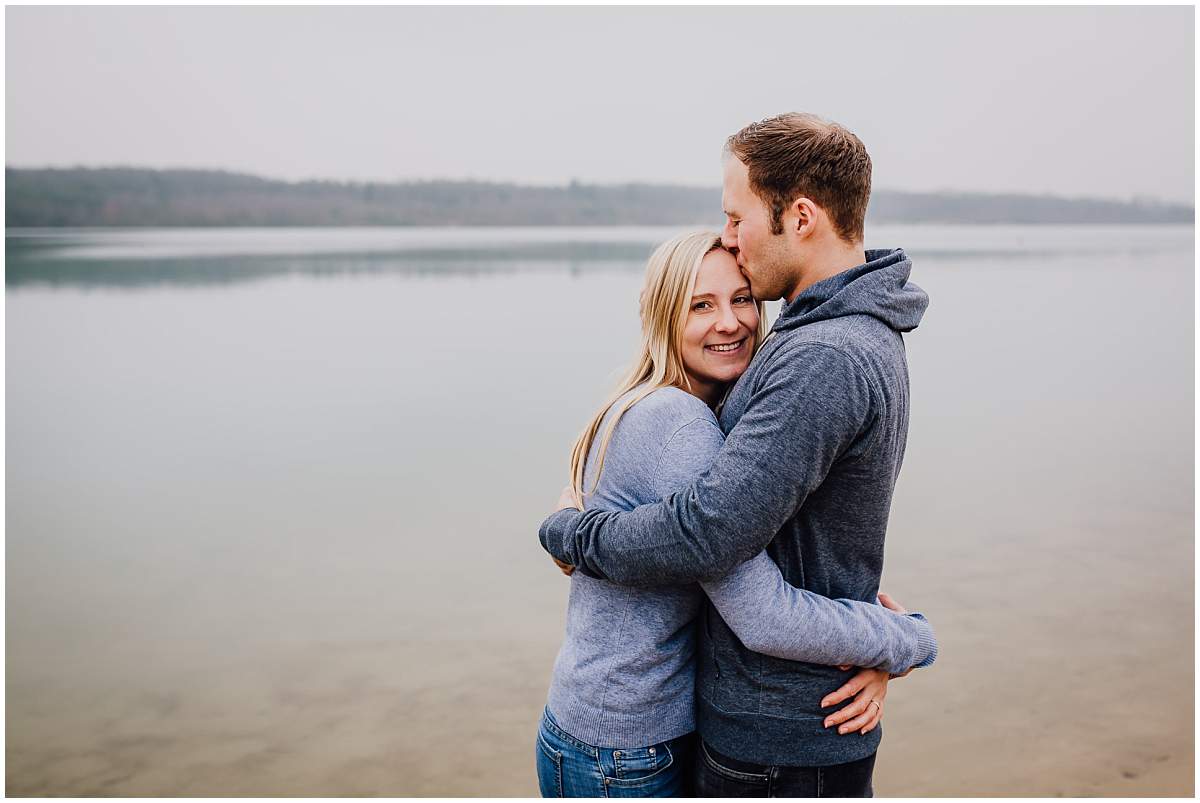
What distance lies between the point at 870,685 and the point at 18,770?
394 centimetres

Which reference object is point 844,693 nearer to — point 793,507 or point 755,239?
point 793,507

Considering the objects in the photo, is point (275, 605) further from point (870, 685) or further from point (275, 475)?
point (870, 685)

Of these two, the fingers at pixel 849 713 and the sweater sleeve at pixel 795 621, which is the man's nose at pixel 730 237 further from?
the fingers at pixel 849 713

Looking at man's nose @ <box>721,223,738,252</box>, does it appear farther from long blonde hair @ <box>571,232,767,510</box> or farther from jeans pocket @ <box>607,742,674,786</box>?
jeans pocket @ <box>607,742,674,786</box>

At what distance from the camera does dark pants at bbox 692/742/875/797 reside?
5.95 feet

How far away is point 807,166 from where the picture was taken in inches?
69.4

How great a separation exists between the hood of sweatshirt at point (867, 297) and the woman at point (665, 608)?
0.20 metres

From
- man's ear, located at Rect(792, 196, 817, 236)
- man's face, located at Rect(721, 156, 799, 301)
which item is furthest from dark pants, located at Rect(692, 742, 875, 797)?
man's ear, located at Rect(792, 196, 817, 236)

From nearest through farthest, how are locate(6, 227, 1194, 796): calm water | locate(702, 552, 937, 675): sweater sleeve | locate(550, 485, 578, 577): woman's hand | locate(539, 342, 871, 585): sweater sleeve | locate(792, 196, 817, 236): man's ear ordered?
locate(539, 342, 871, 585): sweater sleeve
locate(702, 552, 937, 675): sweater sleeve
locate(792, 196, 817, 236): man's ear
locate(550, 485, 578, 577): woman's hand
locate(6, 227, 1194, 796): calm water

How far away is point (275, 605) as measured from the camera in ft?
19.4

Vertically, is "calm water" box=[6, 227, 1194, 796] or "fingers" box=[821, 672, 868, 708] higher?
"fingers" box=[821, 672, 868, 708]

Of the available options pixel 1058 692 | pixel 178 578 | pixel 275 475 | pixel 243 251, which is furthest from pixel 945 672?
pixel 243 251

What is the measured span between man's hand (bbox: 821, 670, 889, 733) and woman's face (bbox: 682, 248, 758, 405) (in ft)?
1.96

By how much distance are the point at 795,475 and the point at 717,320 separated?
0.46 meters
